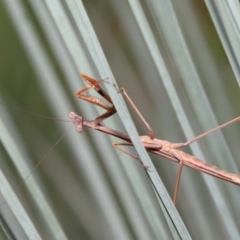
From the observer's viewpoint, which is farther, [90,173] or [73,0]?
[90,173]

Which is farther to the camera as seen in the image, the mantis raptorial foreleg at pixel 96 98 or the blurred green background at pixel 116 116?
the blurred green background at pixel 116 116

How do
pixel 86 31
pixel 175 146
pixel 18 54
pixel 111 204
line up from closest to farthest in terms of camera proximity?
pixel 86 31 → pixel 175 146 → pixel 18 54 → pixel 111 204

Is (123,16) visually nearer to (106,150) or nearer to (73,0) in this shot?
(106,150)

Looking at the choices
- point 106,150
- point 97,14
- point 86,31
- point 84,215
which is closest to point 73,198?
point 84,215

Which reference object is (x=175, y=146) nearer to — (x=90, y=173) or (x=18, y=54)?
(x=90, y=173)

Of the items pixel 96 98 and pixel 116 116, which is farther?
pixel 116 116

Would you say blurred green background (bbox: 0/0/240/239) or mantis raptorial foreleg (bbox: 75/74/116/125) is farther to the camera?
blurred green background (bbox: 0/0/240/239)

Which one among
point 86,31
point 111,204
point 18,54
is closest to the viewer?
point 86,31

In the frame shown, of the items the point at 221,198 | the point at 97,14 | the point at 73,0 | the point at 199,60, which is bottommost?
the point at 221,198

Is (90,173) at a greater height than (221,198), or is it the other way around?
(90,173)
